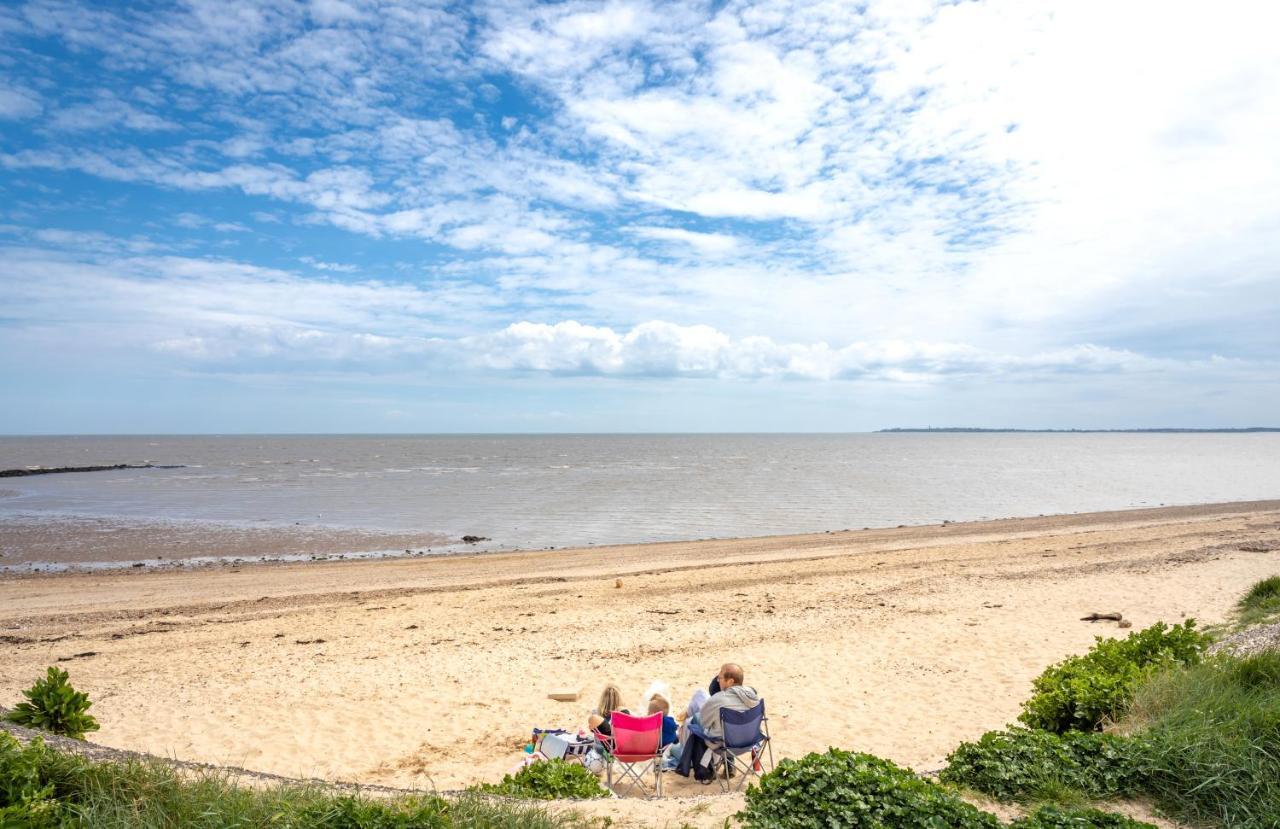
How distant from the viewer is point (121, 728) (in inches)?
342

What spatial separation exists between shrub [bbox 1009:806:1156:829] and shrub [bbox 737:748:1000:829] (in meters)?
0.20

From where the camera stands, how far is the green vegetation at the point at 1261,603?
37.2ft

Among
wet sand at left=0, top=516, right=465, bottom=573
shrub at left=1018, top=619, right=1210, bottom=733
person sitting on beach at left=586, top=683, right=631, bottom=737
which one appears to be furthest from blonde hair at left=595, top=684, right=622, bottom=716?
wet sand at left=0, top=516, right=465, bottom=573

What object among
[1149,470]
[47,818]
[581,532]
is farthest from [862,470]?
[47,818]

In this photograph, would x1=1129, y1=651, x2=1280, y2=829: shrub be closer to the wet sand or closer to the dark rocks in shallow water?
the wet sand

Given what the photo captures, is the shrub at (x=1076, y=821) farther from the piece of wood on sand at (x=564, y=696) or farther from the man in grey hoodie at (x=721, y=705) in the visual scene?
the piece of wood on sand at (x=564, y=696)

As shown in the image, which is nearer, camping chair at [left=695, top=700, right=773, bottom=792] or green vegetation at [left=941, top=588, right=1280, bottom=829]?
green vegetation at [left=941, top=588, right=1280, bottom=829]

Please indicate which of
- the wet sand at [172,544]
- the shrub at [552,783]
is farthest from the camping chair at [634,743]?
the wet sand at [172,544]

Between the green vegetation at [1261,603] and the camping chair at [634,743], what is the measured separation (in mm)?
9873

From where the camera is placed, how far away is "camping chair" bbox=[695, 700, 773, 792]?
6.74 m

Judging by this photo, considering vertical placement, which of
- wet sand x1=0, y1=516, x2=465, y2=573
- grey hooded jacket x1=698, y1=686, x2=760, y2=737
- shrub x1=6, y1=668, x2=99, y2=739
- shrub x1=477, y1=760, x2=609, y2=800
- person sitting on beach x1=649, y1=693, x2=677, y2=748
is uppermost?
shrub x1=6, y1=668, x2=99, y2=739

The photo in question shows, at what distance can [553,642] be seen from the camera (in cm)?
1242

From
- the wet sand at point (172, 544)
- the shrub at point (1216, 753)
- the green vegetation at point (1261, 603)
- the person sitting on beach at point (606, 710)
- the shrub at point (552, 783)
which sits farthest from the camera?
the wet sand at point (172, 544)

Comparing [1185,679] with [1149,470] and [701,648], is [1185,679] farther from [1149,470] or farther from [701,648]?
[1149,470]
